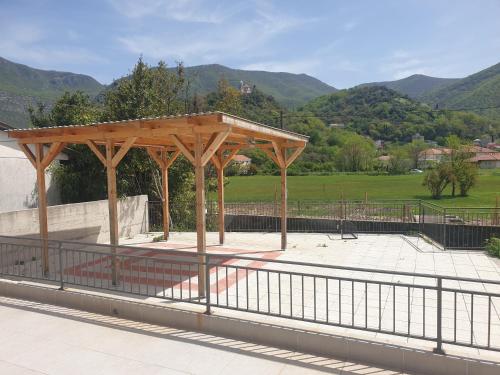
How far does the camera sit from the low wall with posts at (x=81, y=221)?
354 inches

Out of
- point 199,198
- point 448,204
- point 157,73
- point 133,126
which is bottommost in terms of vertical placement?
point 448,204

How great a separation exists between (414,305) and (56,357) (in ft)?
16.2

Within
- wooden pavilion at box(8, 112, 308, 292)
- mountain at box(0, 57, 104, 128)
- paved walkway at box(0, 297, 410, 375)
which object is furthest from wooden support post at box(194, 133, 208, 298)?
mountain at box(0, 57, 104, 128)

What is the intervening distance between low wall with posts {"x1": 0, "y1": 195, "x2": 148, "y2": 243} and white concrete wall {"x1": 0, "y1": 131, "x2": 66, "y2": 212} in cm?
258

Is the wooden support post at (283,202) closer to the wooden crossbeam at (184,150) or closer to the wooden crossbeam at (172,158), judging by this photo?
the wooden crossbeam at (172,158)

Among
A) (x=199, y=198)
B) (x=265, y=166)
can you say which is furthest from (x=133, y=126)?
(x=265, y=166)

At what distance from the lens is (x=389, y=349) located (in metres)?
4.15

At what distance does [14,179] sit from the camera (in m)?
11.6

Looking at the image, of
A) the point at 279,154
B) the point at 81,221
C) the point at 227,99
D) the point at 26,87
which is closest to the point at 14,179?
the point at 81,221

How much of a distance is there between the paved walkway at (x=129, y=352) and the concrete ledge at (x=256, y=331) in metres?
0.11

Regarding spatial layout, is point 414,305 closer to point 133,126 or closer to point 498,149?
point 133,126

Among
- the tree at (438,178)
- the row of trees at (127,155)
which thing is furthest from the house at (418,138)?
the row of trees at (127,155)

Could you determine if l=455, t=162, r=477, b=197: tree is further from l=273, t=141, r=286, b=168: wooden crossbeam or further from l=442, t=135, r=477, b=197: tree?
l=273, t=141, r=286, b=168: wooden crossbeam

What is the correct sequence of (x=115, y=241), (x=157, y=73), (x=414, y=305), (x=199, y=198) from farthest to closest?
(x=157, y=73)
(x=115, y=241)
(x=199, y=198)
(x=414, y=305)
